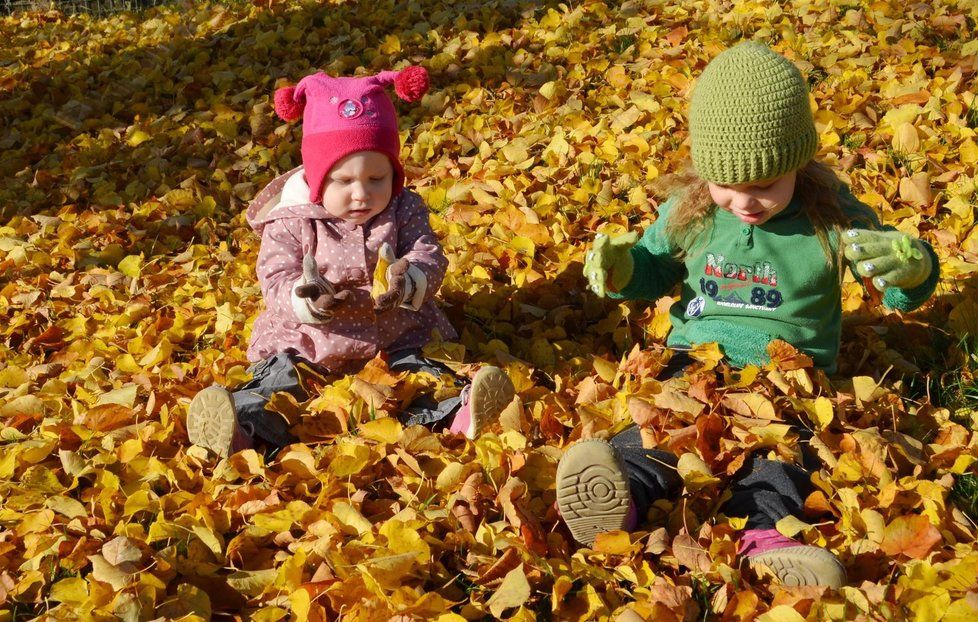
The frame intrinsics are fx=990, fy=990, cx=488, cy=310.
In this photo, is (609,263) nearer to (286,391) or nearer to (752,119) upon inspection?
(752,119)

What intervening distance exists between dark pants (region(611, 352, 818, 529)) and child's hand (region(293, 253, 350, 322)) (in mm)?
893

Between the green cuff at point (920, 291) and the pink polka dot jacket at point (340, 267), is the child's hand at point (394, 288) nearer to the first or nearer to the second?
the pink polka dot jacket at point (340, 267)

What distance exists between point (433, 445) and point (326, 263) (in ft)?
2.32

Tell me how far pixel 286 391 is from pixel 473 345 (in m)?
0.69

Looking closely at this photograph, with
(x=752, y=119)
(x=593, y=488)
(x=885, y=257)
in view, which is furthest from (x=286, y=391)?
(x=885, y=257)

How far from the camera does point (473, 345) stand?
3.20 m

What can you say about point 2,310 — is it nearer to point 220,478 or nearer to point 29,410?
point 29,410

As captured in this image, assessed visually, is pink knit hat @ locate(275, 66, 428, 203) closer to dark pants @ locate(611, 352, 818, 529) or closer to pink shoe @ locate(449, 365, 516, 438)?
pink shoe @ locate(449, 365, 516, 438)

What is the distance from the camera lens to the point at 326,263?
290cm

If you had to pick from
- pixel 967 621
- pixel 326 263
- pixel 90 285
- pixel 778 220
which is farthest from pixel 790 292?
pixel 90 285

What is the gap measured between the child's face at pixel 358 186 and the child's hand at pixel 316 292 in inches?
8.5

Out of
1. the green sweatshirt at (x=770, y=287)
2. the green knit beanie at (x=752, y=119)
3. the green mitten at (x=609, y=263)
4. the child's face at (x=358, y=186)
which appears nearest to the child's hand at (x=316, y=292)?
the child's face at (x=358, y=186)

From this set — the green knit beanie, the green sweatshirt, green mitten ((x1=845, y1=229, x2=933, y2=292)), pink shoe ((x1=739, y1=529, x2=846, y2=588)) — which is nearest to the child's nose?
the green sweatshirt

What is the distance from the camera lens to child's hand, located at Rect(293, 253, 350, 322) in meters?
2.66
